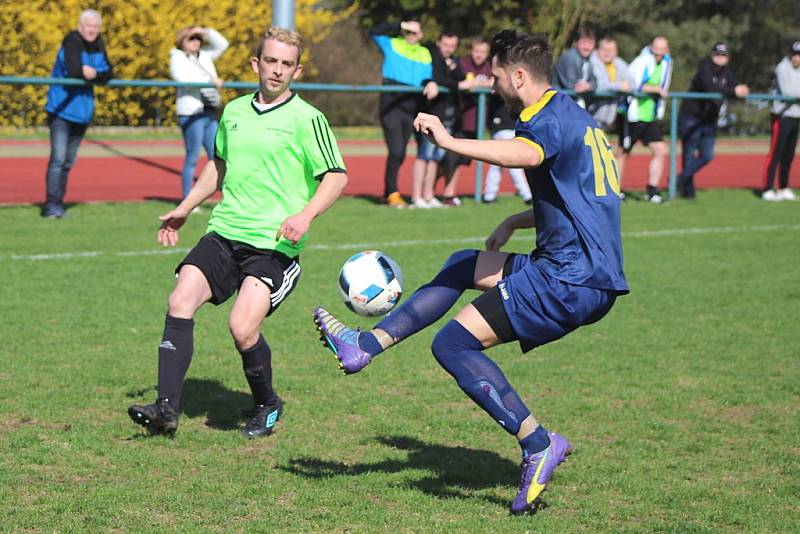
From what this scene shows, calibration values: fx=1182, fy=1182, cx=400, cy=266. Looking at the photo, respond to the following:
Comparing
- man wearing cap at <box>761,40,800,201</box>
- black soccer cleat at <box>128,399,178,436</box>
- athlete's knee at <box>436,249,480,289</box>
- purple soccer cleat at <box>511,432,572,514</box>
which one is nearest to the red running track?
man wearing cap at <box>761,40,800,201</box>

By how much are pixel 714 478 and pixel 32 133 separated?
22054mm

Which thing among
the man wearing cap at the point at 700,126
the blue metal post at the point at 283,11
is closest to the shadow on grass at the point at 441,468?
the blue metal post at the point at 283,11

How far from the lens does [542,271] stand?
479 cm

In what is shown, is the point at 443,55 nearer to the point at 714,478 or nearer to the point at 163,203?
the point at 163,203

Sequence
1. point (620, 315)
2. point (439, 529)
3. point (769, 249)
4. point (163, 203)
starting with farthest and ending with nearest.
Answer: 1. point (163, 203)
2. point (769, 249)
3. point (620, 315)
4. point (439, 529)

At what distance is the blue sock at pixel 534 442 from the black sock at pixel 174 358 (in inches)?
69.7

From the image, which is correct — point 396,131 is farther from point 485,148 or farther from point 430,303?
point 485,148

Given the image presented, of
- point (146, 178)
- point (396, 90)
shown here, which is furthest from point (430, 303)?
point (146, 178)

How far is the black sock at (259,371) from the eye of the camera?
592cm

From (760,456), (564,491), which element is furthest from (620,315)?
(564,491)

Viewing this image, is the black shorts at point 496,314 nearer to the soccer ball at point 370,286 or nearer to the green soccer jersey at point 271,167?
the soccer ball at point 370,286

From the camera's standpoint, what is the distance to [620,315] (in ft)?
30.1

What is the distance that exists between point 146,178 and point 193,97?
218 inches

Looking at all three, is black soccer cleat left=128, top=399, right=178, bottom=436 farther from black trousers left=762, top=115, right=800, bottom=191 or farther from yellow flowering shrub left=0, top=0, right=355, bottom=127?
yellow flowering shrub left=0, top=0, right=355, bottom=127
